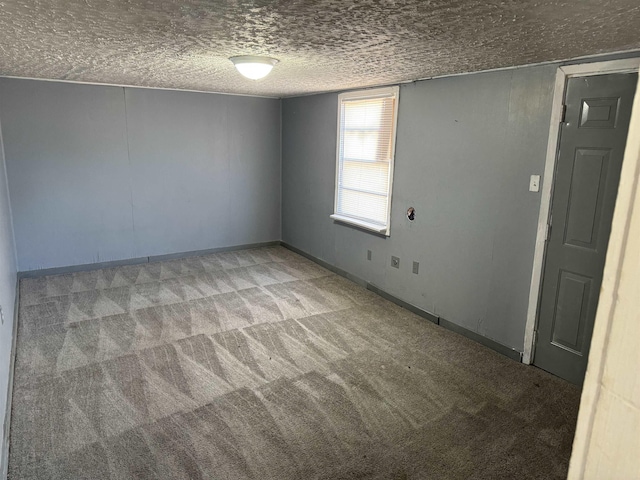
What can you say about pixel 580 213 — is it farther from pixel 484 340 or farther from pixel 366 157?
pixel 366 157

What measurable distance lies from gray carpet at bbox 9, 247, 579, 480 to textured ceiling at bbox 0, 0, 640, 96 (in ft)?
7.17

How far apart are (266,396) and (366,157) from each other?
9.47 feet

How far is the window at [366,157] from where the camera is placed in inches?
175

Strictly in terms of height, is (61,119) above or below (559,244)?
above

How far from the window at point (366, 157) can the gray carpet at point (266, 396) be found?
42.4 inches

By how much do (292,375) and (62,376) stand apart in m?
1.63

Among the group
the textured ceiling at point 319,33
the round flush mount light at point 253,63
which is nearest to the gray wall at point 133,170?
the textured ceiling at point 319,33

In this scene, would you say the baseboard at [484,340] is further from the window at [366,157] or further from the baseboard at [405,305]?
the window at [366,157]

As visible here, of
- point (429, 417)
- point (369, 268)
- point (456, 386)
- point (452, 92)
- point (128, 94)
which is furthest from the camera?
point (128, 94)

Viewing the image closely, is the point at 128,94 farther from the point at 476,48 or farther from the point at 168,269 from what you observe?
the point at 476,48

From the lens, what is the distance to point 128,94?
5.22 meters

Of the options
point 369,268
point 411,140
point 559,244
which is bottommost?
point 369,268

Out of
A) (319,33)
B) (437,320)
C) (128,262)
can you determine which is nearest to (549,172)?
(437,320)

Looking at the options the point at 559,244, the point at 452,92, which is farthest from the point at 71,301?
the point at 559,244
